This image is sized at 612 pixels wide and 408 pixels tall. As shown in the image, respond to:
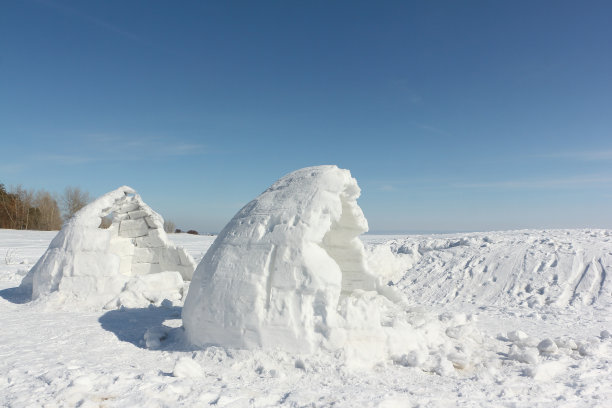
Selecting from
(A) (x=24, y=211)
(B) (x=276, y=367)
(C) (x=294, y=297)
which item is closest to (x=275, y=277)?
(C) (x=294, y=297)

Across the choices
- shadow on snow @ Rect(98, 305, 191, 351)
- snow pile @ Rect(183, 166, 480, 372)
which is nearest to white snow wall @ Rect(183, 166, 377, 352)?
snow pile @ Rect(183, 166, 480, 372)

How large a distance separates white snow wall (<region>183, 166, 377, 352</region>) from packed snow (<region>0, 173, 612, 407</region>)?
1 cm

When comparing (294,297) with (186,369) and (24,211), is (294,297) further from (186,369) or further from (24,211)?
(24,211)

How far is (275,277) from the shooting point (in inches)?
180

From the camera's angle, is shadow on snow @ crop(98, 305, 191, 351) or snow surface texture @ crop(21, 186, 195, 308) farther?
snow surface texture @ crop(21, 186, 195, 308)

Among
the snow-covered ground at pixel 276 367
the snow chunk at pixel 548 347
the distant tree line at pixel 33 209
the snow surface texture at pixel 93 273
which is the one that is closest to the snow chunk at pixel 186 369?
the snow-covered ground at pixel 276 367

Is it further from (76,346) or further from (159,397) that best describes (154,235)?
(159,397)

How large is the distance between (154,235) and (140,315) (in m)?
2.98

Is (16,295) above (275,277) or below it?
below

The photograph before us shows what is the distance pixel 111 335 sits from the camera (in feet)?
18.5

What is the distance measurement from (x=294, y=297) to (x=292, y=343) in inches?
18.8

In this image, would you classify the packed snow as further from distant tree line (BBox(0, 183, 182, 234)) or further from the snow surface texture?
distant tree line (BBox(0, 183, 182, 234))

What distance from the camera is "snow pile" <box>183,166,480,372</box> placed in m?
4.47

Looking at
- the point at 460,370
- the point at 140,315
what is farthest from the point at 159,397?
the point at 140,315
